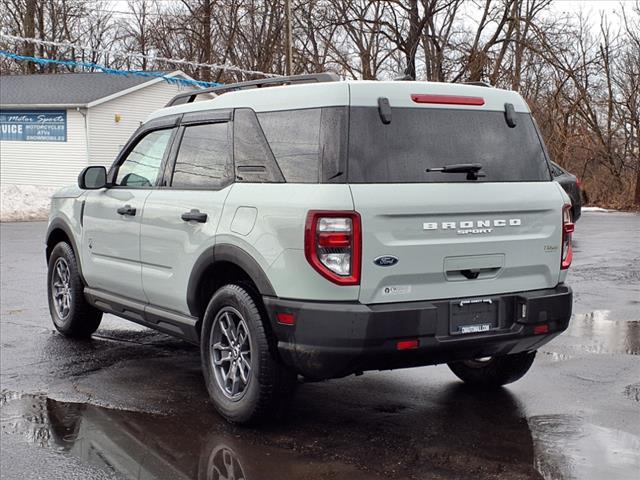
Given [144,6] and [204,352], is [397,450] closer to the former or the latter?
[204,352]

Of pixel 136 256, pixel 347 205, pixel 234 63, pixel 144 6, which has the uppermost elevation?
pixel 144 6

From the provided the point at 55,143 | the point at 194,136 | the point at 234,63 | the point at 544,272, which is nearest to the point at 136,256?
the point at 194,136

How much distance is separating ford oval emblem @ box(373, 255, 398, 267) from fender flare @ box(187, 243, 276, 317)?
0.60 metres

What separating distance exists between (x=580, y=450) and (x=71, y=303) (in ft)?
14.7

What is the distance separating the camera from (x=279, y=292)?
4.55 meters

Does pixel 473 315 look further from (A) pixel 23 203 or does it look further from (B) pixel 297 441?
(A) pixel 23 203

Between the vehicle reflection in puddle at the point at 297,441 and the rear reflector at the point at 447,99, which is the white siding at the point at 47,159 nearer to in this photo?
the vehicle reflection in puddle at the point at 297,441

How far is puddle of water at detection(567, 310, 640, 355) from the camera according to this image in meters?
7.09

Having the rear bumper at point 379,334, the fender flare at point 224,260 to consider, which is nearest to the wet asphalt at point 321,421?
the rear bumper at point 379,334

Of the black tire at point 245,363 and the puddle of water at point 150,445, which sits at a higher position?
the black tire at point 245,363

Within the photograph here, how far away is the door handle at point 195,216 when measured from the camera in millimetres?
5195

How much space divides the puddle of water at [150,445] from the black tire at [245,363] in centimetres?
16

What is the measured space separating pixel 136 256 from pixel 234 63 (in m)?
37.3

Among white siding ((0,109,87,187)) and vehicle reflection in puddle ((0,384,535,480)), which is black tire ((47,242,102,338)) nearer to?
vehicle reflection in puddle ((0,384,535,480))
